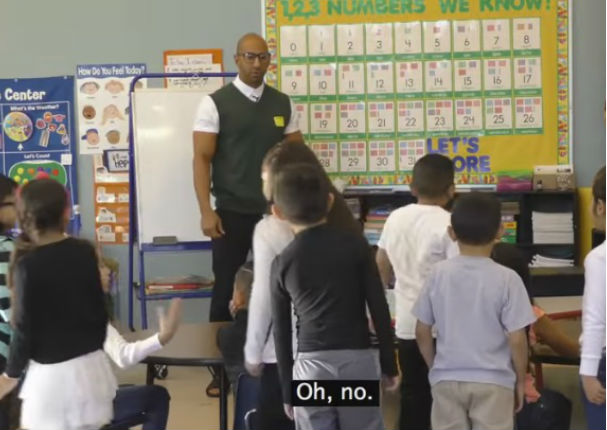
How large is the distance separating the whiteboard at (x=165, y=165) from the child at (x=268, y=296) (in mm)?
2475

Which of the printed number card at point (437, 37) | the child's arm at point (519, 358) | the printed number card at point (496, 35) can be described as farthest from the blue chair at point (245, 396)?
the printed number card at point (496, 35)

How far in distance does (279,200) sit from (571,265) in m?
3.26

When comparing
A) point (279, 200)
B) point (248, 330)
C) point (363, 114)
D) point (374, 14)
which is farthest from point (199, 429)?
point (374, 14)

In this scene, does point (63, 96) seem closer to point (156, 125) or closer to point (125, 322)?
point (156, 125)

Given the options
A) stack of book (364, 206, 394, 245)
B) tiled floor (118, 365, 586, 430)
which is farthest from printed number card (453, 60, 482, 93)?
tiled floor (118, 365, 586, 430)

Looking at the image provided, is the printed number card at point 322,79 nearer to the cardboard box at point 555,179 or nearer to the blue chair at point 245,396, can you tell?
the cardboard box at point 555,179

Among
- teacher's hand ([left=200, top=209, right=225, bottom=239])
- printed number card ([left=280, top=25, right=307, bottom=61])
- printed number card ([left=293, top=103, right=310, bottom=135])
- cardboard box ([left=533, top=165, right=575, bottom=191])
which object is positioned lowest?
teacher's hand ([left=200, top=209, right=225, bottom=239])

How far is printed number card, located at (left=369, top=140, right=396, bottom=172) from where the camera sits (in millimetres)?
5355

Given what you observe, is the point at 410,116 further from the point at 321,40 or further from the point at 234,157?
the point at 234,157

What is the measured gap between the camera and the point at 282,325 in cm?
229

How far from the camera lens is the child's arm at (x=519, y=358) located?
2379 millimetres

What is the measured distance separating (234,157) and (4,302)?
1.88m

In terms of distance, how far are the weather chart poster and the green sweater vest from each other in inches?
57.4

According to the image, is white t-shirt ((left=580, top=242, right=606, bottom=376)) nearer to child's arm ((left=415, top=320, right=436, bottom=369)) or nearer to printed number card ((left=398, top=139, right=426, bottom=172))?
child's arm ((left=415, top=320, right=436, bottom=369))
